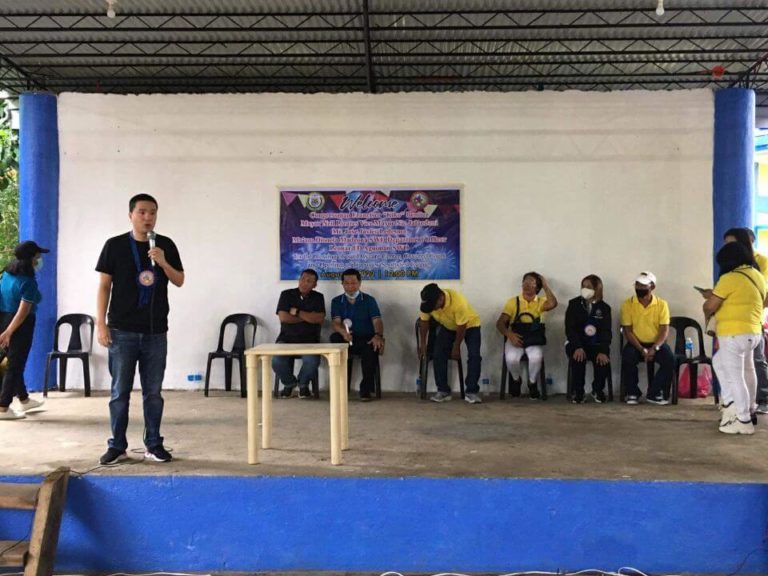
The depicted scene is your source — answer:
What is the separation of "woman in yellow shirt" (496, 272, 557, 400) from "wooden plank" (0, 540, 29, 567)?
13.1 feet

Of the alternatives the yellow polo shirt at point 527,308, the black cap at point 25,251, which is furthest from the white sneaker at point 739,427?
the black cap at point 25,251

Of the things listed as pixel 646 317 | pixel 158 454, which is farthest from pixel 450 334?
pixel 158 454

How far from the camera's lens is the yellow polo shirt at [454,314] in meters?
5.53

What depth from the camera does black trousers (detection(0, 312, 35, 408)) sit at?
4684 mm

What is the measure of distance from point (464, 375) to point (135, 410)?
2.93 meters

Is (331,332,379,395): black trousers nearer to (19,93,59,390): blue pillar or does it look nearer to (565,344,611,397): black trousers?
(565,344,611,397): black trousers

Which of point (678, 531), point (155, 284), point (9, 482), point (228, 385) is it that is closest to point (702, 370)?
point (678, 531)

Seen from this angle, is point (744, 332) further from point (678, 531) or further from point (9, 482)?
point (9, 482)

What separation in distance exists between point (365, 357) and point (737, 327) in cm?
290

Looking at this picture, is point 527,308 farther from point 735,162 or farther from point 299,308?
point 735,162

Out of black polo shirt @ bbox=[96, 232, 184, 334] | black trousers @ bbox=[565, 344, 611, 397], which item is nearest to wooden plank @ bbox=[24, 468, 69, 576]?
black polo shirt @ bbox=[96, 232, 184, 334]

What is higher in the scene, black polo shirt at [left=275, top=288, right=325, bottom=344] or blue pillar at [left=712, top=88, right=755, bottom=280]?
blue pillar at [left=712, top=88, right=755, bottom=280]

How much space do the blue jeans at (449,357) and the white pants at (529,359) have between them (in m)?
0.28

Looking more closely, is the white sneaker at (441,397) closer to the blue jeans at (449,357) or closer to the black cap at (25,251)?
the blue jeans at (449,357)
